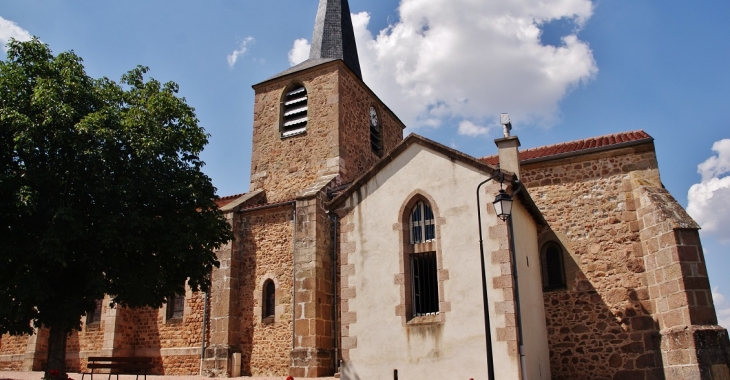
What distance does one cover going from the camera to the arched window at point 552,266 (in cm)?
1487

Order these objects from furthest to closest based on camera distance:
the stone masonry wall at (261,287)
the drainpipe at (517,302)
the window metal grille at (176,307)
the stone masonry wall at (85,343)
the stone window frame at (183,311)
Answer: the stone masonry wall at (85,343) → the window metal grille at (176,307) → the stone window frame at (183,311) → the stone masonry wall at (261,287) → the drainpipe at (517,302)

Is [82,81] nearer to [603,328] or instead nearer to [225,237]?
[225,237]

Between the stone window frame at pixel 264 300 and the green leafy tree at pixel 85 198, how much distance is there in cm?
362

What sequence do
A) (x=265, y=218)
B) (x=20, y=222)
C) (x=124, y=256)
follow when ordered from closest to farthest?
(x=20, y=222)
(x=124, y=256)
(x=265, y=218)

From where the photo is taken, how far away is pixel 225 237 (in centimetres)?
1538

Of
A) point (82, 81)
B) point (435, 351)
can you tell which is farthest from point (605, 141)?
point (82, 81)

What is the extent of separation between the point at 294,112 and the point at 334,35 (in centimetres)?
417

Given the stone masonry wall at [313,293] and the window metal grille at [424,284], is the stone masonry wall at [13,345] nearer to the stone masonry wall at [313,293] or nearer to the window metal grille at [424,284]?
the stone masonry wall at [313,293]

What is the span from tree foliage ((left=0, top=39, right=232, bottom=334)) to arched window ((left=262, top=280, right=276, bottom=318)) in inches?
154

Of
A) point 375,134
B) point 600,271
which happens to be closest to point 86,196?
point 600,271

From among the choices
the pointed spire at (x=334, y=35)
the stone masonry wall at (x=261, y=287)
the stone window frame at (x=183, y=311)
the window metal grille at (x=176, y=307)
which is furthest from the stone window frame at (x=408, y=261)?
the pointed spire at (x=334, y=35)

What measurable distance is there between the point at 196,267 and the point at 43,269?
334cm

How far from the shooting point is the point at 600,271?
14.3 m

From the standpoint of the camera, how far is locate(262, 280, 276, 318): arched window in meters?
18.1
